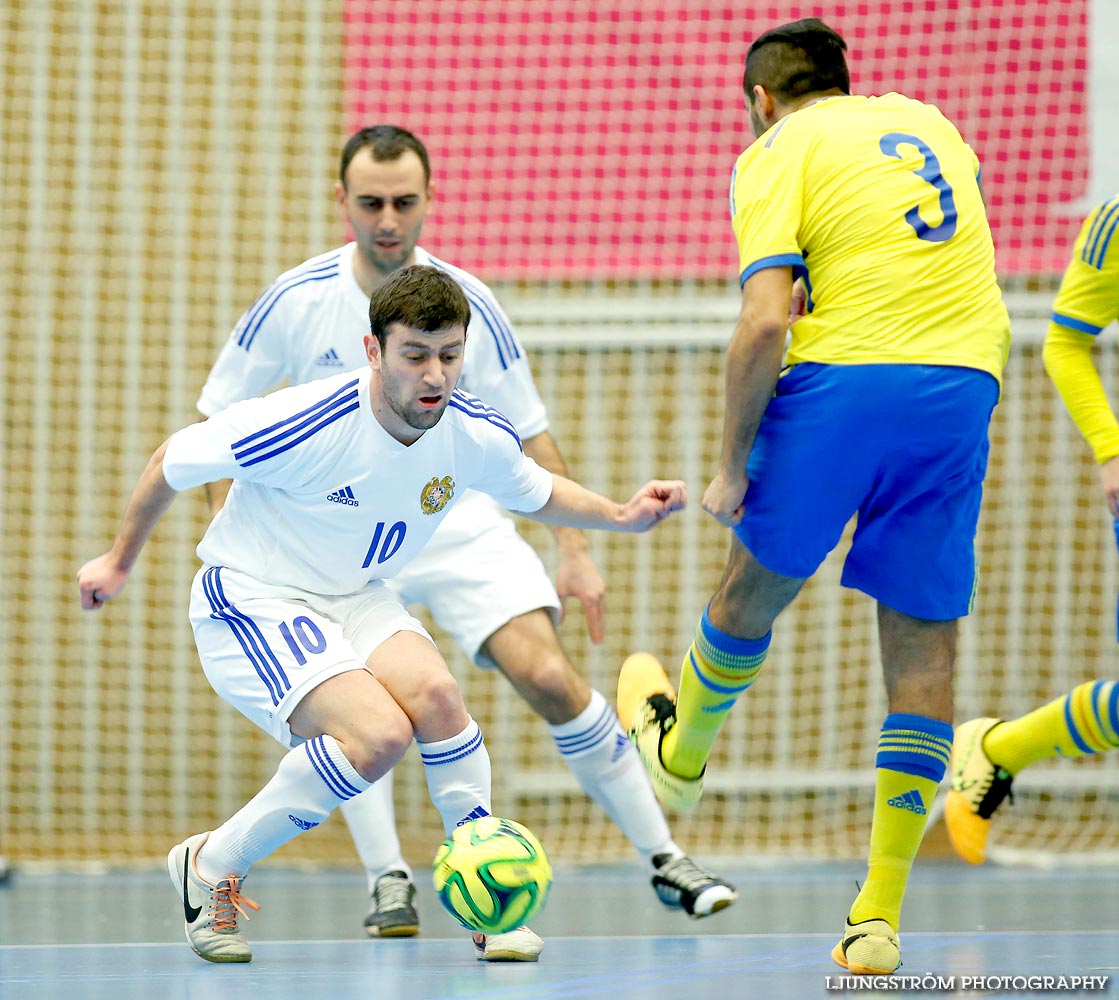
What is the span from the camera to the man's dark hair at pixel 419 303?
3305 millimetres

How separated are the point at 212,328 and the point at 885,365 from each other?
425 cm

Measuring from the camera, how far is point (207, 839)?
3.61 metres

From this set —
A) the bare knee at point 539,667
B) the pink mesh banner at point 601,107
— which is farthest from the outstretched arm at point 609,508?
the pink mesh banner at point 601,107

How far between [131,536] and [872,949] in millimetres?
1809

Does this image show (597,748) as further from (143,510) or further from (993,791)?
(143,510)

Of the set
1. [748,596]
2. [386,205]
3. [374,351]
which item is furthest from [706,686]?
[386,205]

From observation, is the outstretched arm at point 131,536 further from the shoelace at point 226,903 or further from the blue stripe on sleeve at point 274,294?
the blue stripe on sleeve at point 274,294

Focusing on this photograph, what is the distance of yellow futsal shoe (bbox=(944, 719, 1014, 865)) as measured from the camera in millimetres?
4246

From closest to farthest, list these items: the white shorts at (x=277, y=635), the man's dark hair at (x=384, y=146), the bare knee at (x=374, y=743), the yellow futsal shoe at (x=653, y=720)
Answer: the bare knee at (x=374, y=743)
the white shorts at (x=277, y=635)
the yellow futsal shoe at (x=653, y=720)
the man's dark hair at (x=384, y=146)

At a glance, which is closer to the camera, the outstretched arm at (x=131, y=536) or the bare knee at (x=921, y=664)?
the bare knee at (x=921, y=664)

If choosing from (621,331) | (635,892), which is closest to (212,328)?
(621,331)

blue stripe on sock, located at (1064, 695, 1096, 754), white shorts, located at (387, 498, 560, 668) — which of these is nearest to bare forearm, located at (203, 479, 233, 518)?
white shorts, located at (387, 498, 560, 668)

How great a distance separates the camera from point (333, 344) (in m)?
4.39

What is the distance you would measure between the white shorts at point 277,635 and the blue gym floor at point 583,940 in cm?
60
